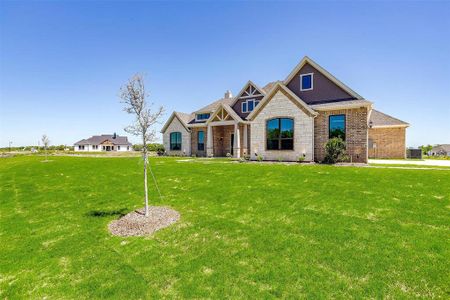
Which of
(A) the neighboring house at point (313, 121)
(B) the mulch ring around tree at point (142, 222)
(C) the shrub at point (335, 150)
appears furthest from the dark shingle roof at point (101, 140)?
(B) the mulch ring around tree at point (142, 222)

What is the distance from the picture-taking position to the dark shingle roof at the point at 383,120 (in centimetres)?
2394

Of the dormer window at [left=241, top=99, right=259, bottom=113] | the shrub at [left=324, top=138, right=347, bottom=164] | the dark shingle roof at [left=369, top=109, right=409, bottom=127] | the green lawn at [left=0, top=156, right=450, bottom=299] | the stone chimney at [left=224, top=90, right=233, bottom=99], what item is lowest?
the green lawn at [left=0, top=156, right=450, bottom=299]

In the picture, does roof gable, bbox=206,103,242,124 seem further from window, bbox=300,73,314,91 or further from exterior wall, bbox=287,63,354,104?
window, bbox=300,73,314,91

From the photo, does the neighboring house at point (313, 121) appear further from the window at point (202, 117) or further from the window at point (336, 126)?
the window at point (202, 117)

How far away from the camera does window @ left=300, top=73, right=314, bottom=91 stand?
20.5 m

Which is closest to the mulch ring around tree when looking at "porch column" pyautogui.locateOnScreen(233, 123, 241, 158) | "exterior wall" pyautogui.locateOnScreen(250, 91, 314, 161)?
"exterior wall" pyautogui.locateOnScreen(250, 91, 314, 161)

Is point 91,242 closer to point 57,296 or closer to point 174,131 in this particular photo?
point 57,296

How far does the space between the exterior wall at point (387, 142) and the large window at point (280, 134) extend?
11754mm

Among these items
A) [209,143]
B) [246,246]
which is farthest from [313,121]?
[246,246]

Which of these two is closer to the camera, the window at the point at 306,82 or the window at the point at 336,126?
the window at the point at 336,126

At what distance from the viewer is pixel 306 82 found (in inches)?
816

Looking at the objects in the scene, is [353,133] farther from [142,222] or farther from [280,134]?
[142,222]

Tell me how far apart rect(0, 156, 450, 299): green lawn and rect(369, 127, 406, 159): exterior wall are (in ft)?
56.0

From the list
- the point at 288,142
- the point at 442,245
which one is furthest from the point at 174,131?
the point at 442,245
